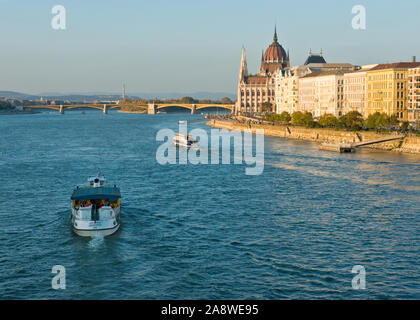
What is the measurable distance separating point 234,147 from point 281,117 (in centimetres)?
3836

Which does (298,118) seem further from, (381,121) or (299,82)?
(299,82)

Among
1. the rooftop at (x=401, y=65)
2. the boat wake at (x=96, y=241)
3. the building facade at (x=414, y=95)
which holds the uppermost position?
the rooftop at (x=401, y=65)

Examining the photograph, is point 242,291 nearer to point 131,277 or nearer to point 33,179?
point 131,277

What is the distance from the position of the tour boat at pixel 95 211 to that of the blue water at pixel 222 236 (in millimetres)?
579

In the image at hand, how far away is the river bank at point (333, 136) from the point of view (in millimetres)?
61794

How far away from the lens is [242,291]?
20.8 meters

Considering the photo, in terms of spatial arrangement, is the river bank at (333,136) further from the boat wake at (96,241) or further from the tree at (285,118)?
the boat wake at (96,241)

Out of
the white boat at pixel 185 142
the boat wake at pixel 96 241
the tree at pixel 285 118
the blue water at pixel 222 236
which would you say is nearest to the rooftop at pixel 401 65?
the tree at pixel 285 118

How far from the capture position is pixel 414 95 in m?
80.4

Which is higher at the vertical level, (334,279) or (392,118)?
(392,118)

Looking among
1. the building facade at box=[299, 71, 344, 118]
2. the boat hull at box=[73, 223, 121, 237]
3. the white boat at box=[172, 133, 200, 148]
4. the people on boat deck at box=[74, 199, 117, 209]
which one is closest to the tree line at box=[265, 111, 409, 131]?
the building facade at box=[299, 71, 344, 118]

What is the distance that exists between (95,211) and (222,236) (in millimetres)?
6787
